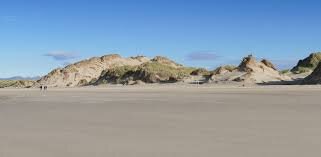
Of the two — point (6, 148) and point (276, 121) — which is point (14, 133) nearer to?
point (6, 148)

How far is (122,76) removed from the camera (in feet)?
235

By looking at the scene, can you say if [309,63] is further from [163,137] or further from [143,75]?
[163,137]

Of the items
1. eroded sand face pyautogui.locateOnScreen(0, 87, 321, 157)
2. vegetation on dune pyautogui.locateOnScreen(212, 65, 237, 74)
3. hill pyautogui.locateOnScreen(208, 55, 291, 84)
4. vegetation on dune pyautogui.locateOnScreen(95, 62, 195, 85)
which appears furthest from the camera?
vegetation on dune pyautogui.locateOnScreen(95, 62, 195, 85)

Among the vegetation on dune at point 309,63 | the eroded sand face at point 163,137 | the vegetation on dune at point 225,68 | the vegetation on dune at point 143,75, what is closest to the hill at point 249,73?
the vegetation on dune at point 225,68

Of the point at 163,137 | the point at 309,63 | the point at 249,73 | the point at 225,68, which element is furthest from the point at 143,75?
the point at 163,137

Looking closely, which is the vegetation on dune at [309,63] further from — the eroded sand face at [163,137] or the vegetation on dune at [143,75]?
the eroded sand face at [163,137]

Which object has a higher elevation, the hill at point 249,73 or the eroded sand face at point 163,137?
the hill at point 249,73

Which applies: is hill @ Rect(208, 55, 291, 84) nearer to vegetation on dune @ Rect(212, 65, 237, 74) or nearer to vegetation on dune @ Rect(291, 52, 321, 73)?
vegetation on dune @ Rect(212, 65, 237, 74)

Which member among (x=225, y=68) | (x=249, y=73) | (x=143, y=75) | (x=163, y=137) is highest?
(x=225, y=68)

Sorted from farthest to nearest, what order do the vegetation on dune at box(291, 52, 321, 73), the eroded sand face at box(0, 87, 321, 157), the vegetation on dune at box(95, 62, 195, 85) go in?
the vegetation on dune at box(291, 52, 321, 73) < the vegetation on dune at box(95, 62, 195, 85) < the eroded sand face at box(0, 87, 321, 157)

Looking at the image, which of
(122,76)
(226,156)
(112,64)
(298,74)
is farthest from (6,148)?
(112,64)

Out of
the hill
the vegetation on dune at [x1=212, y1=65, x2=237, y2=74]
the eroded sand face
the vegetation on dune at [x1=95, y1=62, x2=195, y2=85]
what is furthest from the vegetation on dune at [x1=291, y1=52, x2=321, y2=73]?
the eroded sand face

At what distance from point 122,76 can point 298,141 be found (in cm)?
6503

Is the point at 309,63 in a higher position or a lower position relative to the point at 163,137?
higher
